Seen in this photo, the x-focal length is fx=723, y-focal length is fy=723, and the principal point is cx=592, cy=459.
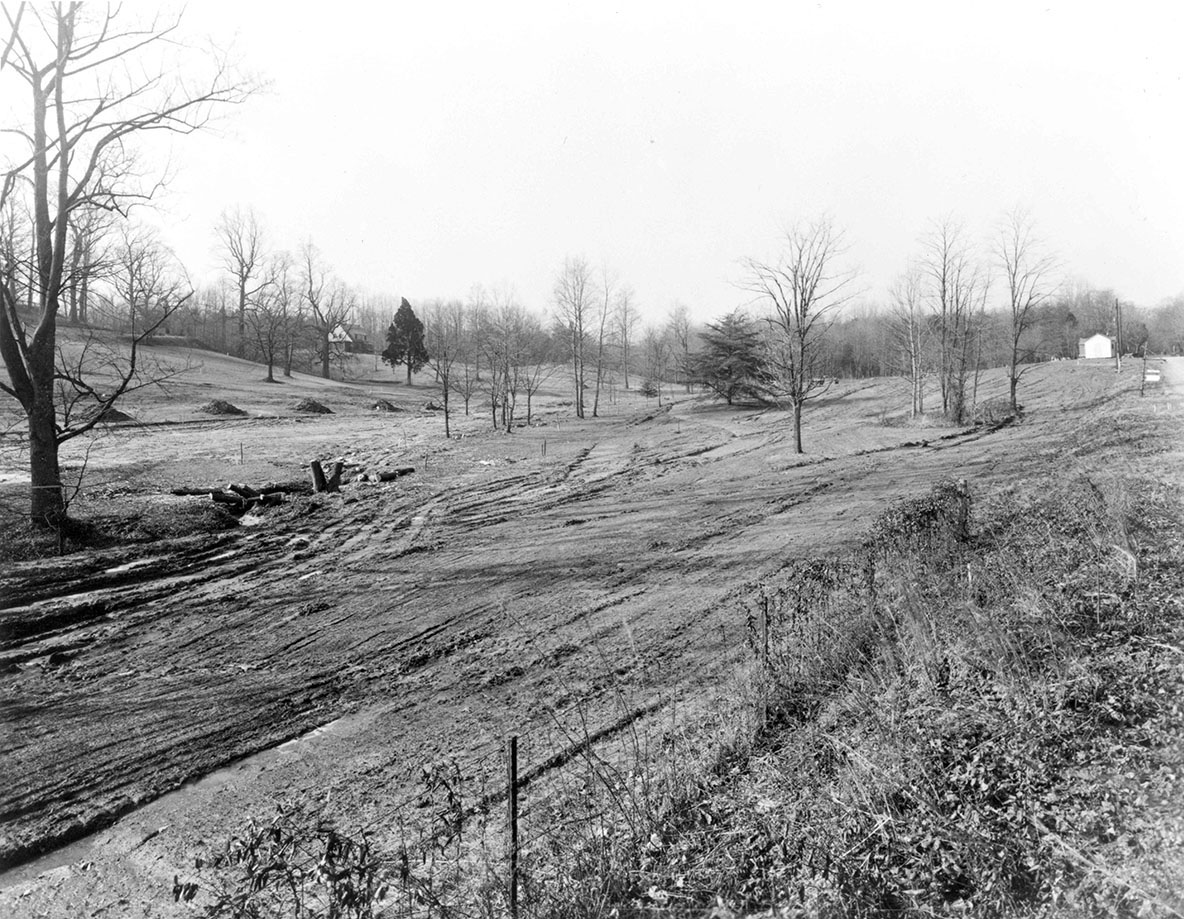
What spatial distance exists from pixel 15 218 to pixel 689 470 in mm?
16564

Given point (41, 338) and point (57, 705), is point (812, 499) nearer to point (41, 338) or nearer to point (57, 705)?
point (57, 705)

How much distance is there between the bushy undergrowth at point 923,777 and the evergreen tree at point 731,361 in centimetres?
3886

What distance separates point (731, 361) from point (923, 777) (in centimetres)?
4257

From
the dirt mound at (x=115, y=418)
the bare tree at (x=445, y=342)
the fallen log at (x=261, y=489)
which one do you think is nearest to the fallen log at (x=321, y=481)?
the fallen log at (x=261, y=489)

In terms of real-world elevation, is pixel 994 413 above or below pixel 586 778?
above

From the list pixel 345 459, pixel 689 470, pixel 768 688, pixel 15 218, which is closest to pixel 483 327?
pixel 345 459

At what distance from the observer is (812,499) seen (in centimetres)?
1581

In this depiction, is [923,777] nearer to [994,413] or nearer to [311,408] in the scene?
[994,413]

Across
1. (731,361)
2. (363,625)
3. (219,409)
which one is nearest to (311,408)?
(219,409)

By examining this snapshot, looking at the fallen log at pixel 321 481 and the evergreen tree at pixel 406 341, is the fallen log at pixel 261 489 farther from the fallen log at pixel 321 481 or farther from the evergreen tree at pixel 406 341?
the evergreen tree at pixel 406 341

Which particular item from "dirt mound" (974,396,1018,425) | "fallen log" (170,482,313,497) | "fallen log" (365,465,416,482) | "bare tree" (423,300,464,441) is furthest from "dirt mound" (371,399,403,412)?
"dirt mound" (974,396,1018,425)

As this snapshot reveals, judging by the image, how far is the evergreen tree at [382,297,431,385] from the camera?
2963 inches

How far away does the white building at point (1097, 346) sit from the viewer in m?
63.7

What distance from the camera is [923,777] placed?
432cm
